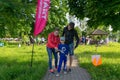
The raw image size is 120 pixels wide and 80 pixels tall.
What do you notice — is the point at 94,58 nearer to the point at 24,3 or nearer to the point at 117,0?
the point at 117,0

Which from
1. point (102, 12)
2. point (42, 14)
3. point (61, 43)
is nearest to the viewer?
point (61, 43)

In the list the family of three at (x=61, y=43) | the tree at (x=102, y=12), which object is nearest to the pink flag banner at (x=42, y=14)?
the family of three at (x=61, y=43)

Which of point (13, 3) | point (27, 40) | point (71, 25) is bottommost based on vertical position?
point (27, 40)

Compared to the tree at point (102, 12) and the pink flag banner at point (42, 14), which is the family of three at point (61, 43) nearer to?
the pink flag banner at point (42, 14)

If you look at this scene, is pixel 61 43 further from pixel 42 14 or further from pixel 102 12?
pixel 102 12

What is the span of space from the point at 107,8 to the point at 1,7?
445cm

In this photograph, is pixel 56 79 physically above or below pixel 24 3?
below

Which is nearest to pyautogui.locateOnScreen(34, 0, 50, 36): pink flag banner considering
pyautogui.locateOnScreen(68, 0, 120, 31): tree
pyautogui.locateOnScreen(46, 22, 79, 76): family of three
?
pyautogui.locateOnScreen(46, 22, 79, 76): family of three

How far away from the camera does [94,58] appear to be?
16.0 metres

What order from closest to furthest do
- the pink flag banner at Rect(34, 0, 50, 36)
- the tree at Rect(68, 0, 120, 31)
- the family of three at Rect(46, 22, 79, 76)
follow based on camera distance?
the family of three at Rect(46, 22, 79, 76) < the pink flag banner at Rect(34, 0, 50, 36) < the tree at Rect(68, 0, 120, 31)

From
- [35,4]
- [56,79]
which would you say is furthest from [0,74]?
[35,4]

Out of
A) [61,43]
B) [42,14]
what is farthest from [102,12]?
[42,14]

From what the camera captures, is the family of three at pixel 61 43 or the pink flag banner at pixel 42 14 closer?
the family of three at pixel 61 43

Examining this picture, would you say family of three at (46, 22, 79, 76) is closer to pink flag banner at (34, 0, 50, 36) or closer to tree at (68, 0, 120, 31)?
pink flag banner at (34, 0, 50, 36)
